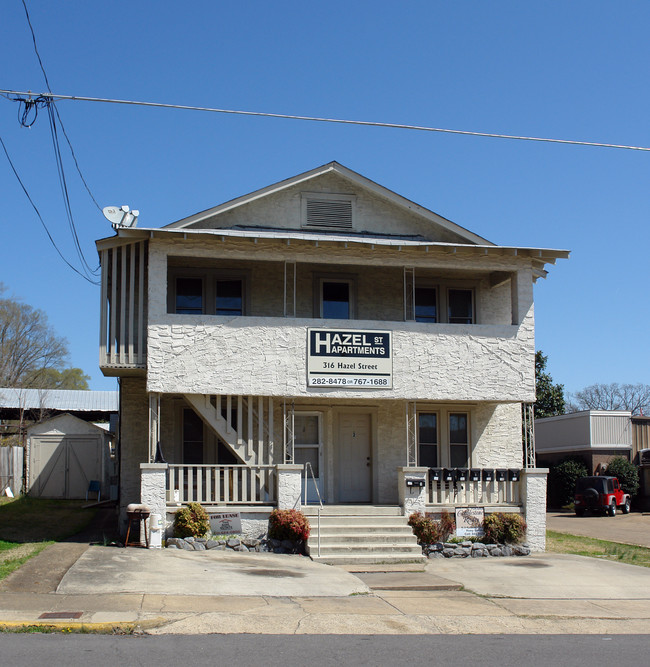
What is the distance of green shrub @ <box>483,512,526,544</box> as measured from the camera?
1777 cm

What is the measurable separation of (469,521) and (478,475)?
108 centimetres

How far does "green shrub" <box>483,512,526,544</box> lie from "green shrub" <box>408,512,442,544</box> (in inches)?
49.4

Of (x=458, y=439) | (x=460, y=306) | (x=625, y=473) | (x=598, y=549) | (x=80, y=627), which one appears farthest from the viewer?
(x=625, y=473)

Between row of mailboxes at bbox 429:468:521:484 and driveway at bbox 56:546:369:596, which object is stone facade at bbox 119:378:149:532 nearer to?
driveway at bbox 56:546:369:596

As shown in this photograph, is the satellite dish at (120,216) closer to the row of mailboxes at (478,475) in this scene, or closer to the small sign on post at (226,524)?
the small sign on post at (226,524)

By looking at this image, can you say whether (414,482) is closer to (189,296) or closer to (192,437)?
(192,437)

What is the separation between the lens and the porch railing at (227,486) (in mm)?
16984

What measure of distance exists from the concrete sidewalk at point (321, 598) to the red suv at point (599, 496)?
15818mm

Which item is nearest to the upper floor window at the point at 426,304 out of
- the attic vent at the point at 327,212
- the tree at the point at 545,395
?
the attic vent at the point at 327,212

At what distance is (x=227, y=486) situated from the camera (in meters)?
17.1

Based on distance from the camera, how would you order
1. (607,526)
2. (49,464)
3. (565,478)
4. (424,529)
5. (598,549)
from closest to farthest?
1. (424,529)
2. (598,549)
3. (607,526)
4. (49,464)
5. (565,478)

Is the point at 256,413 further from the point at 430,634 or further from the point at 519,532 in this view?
the point at 430,634

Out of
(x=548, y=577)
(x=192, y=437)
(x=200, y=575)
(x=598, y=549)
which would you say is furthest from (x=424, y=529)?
(x=192, y=437)
